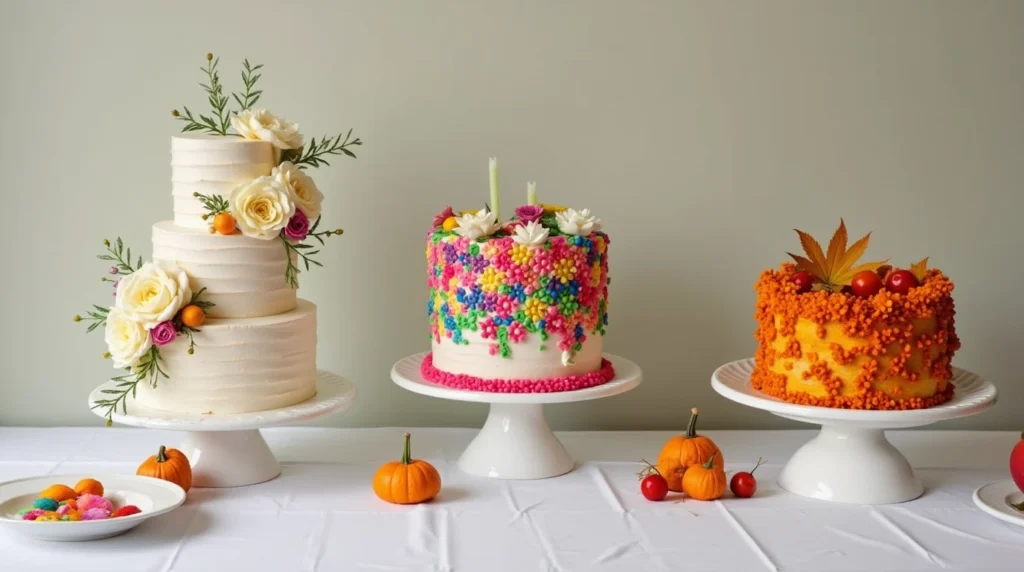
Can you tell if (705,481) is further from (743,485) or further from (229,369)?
(229,369)

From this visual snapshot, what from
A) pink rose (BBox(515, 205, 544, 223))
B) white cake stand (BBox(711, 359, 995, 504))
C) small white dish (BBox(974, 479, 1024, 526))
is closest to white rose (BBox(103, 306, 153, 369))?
pink rose (BBox(515, 205, 544, 223))

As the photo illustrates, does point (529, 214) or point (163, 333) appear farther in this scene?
point (529, 214)

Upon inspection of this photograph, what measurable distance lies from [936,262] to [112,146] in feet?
5.28

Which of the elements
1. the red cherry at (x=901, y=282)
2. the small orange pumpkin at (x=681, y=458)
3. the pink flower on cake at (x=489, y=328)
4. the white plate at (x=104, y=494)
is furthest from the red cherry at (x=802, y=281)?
the white plate at (x=104, y=494)

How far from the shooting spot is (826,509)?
165 centimetres

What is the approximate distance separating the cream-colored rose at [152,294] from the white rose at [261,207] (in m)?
0.13

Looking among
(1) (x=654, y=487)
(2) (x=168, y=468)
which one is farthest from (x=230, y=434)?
(1) (x=654, y=487)

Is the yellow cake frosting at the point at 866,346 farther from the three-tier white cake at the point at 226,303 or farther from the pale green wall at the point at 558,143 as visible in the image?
the three-tier white cake at the point at 226,303

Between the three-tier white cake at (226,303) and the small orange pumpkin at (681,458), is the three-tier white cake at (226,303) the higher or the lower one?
the higher one

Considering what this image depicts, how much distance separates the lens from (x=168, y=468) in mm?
1646

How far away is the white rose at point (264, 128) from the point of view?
1.74 metres

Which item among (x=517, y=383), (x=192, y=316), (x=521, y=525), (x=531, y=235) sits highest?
(x=531, y=235)

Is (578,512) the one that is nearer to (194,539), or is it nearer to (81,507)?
(194,539)

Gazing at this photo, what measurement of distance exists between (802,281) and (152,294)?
3.32 ft
